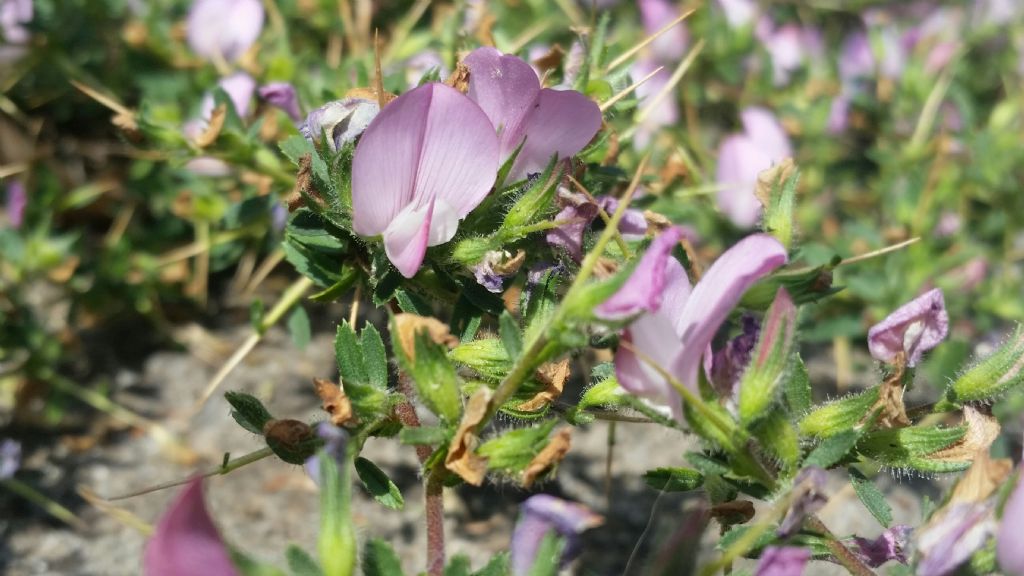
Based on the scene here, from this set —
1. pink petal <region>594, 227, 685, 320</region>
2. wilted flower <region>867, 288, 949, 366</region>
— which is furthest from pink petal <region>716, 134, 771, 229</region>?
pink petal <region>594, 227, 685, 320</region>

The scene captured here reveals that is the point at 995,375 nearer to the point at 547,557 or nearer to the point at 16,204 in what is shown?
the point at 547,557

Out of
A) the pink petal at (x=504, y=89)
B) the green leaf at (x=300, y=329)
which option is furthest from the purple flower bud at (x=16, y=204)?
the pink petal at (x=504, y=89)

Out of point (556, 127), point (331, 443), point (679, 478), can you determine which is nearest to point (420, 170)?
point (556, 127)

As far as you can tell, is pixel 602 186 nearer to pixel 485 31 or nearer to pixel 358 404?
pixel 485 31

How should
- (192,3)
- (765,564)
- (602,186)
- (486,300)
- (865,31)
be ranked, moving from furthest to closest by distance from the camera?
(865,31), (192,3), (602,186), (486,300), (765,564)

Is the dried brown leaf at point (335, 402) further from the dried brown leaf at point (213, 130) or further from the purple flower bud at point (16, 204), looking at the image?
the purple flower bud at point (16, 204)

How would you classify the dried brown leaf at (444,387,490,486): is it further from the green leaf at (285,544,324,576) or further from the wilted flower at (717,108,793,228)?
the wilted flower at (717,108,793,228)

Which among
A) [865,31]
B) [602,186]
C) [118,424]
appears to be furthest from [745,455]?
[865,31]
